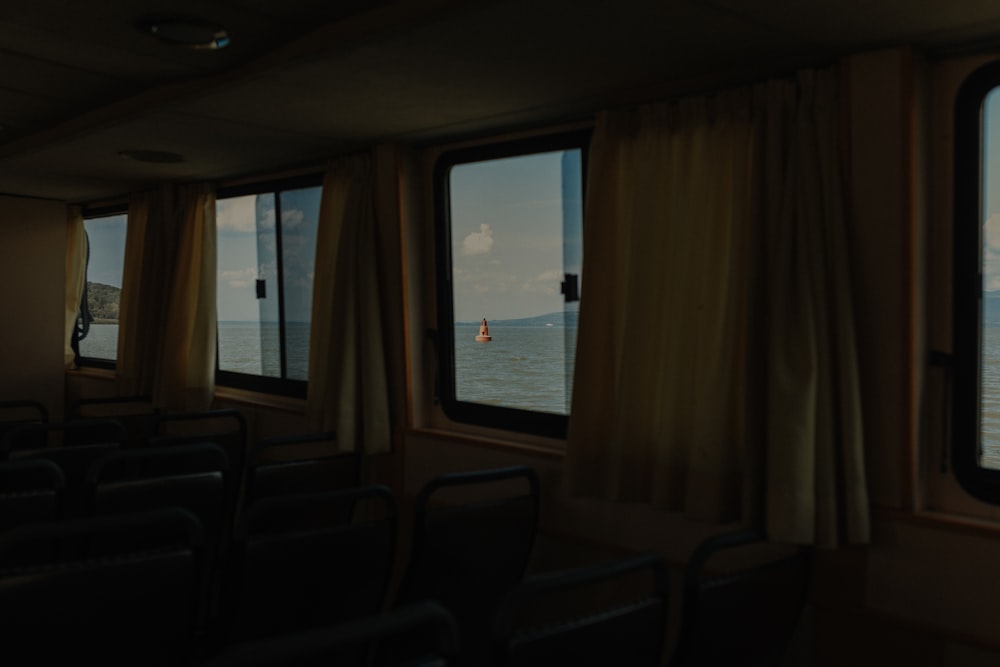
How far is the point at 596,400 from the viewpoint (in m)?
2.83

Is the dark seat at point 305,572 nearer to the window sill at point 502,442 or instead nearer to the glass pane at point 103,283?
the window sill at point 502,442

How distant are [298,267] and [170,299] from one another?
1089 mm

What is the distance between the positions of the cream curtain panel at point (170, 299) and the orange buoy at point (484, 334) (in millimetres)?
2068

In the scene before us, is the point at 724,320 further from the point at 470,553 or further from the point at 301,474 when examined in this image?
the point at 301,474

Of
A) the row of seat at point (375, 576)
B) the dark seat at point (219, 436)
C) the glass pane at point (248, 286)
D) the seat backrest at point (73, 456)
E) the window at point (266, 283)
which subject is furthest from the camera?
the glass pane at point (248, 286)

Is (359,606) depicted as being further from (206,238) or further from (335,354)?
(206,238)

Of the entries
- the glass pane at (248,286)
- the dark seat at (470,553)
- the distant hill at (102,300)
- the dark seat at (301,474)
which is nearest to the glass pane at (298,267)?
the glass pane at (248,286)

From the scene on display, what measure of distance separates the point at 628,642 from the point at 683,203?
1520 millimetres

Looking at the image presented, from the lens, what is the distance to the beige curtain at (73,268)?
619cm

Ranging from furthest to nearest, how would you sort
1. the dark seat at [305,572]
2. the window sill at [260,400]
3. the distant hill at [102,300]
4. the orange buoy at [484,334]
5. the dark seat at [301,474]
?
the distant hill at [102,300] < the window sill at [260,400] < the orange buoy at [484,334] < the dark seat at [301,474] < the dark seat at [305,572]

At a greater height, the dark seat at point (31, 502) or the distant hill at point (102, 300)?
Answer: the distant hill at point (102, 300)

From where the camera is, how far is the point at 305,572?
81.0 inches

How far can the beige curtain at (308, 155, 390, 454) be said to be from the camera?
12.0ft

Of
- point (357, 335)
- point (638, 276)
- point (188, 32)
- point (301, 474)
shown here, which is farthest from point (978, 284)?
point (357, 335)
